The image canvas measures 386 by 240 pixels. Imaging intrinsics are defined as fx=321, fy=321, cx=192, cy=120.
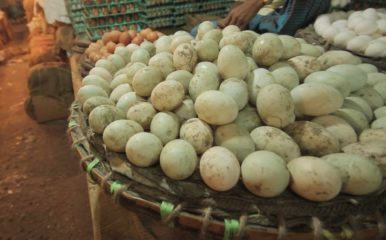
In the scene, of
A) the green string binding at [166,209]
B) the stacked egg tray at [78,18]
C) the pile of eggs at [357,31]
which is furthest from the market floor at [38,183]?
the pile of eggs at [357,31]

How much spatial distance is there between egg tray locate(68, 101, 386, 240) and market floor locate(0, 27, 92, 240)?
1611 millimetres

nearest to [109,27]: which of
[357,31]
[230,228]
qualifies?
[357,31]

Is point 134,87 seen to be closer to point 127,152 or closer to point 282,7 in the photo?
point 127,152

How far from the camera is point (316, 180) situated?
0.86 metres

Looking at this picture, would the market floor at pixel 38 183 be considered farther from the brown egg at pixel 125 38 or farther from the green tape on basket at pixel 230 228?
the green tape on basket at pixel 230 228

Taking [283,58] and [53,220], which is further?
[53,220]

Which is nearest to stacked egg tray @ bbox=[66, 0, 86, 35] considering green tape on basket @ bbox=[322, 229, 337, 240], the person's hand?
the person's hand

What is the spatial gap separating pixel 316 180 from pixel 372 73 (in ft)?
2.66

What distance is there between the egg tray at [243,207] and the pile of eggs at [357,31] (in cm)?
157

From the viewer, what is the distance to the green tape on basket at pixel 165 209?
89cm

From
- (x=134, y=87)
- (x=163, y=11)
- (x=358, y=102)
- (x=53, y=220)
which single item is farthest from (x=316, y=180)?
(x=163, y=11)

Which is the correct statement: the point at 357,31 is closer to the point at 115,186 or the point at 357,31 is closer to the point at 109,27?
the point at 109,27

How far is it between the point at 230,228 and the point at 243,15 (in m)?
2.21

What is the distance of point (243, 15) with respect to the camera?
2.69m
